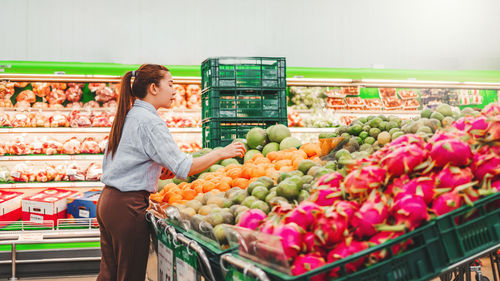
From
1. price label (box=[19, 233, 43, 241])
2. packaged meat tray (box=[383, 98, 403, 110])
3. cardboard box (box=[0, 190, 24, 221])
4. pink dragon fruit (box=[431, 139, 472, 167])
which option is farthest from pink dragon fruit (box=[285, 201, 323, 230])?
packaged meat tray (box=[383, 98, 403, 110])

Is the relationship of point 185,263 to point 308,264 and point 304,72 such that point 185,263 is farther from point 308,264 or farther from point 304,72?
point 304,72

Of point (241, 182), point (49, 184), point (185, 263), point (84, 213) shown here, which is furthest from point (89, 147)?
point (185, 263)

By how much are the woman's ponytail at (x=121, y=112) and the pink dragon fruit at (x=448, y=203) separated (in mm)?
1510

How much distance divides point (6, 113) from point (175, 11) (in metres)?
2.59

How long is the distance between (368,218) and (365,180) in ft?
0.40

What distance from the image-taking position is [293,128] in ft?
16.9

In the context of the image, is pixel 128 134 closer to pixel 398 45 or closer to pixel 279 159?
pixel 279 159

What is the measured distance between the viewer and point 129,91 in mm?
2119

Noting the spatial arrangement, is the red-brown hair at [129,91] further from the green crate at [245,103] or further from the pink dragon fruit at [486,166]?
the pink dragon fruit at [486,166]

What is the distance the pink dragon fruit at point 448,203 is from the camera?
92cm

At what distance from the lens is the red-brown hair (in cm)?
202

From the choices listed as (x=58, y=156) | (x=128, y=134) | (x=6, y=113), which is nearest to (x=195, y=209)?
(x=128, y=134)

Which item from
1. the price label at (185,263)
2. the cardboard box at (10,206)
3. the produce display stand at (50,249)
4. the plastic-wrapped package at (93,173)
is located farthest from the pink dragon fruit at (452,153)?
the plastic-wrapped package at (93,173)

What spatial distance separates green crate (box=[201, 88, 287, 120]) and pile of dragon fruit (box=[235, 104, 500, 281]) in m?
1.94
